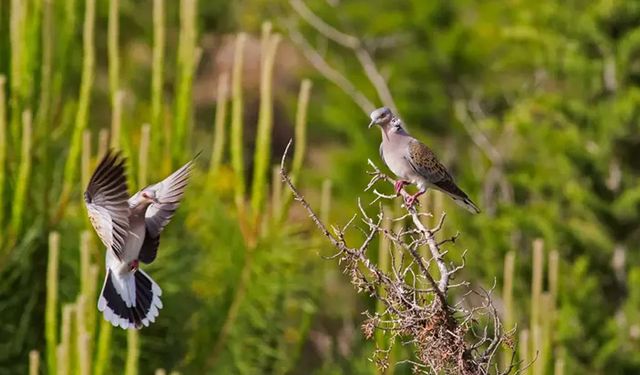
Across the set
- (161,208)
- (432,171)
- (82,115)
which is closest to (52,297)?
(82,115)

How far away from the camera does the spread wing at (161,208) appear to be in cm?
352

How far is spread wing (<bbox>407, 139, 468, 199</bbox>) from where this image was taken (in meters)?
3.34

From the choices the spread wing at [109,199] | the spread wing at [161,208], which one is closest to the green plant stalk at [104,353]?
the spread wing at [161,208]

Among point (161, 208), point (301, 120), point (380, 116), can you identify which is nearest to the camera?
point (380, 116)

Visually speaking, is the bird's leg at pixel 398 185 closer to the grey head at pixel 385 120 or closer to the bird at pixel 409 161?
the bird at pixel 409 161

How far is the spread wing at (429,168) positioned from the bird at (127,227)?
1.78 ft

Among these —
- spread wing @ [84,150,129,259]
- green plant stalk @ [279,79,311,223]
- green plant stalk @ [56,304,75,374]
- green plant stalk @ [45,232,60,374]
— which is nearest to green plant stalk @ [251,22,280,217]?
green plant stalk @ [279,79,311,223]

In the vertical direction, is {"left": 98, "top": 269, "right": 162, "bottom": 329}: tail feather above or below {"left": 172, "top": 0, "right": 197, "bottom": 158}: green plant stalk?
below

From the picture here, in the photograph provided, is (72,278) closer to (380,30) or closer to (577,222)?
(577,222)

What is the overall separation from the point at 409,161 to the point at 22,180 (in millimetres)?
3545

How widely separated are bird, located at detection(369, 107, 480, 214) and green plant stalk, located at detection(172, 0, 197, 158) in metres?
3.45

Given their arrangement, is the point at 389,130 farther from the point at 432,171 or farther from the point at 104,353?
the point at 104,353

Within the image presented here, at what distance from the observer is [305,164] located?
1755 cm

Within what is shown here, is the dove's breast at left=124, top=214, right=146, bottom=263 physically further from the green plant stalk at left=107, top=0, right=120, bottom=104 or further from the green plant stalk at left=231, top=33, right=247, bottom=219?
the green plant stalk at left=107, top=0, right=120, bottom=104
